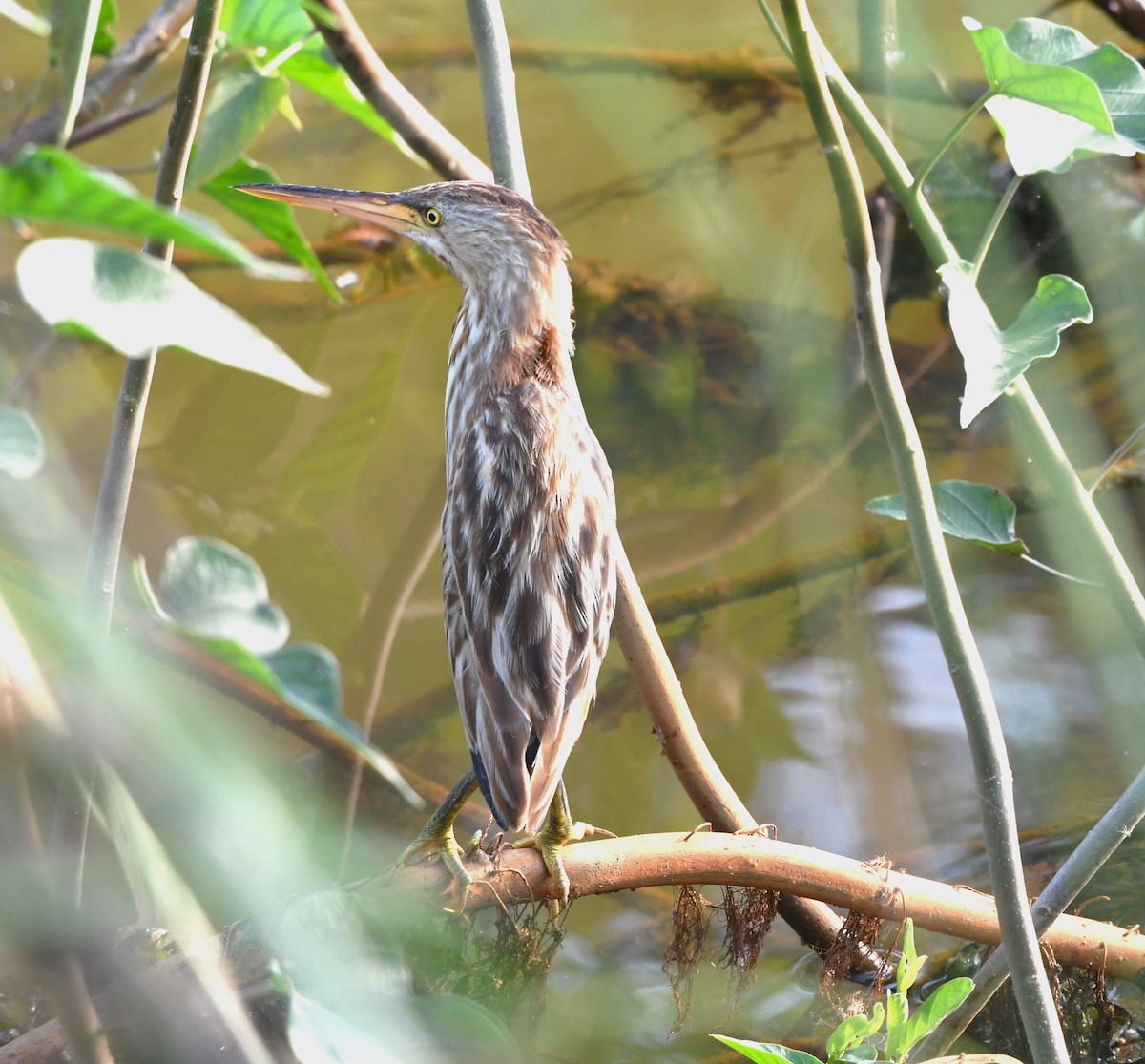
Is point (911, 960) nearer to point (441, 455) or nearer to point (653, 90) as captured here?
point (441, 455)

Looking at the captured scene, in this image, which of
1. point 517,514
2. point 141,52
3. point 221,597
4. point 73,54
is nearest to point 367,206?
point 517,514

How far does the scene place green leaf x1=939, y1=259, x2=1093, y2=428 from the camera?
907 mm

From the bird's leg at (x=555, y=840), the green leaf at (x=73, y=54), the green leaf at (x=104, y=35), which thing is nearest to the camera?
the green leaf at (x=73, y=54)

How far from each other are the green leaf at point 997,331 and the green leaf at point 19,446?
699 mm

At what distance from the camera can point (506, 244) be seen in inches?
70.6

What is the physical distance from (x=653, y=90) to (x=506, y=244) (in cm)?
255

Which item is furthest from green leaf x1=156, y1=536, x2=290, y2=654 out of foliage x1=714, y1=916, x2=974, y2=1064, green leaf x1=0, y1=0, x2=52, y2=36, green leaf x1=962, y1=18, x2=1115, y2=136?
foliage x1=714, y1=916, x2=974, y2=1064

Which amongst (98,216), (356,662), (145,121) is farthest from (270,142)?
(98,216)

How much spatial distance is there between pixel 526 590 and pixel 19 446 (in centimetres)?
119

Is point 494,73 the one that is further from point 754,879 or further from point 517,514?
point 754,879

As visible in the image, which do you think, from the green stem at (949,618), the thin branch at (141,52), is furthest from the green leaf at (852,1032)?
the thin branch at (141,52)

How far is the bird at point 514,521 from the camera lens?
56.4 inches

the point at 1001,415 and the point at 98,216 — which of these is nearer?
the point at 98,216

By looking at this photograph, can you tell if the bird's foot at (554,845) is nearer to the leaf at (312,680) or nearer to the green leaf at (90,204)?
the leaf at (312,680)
